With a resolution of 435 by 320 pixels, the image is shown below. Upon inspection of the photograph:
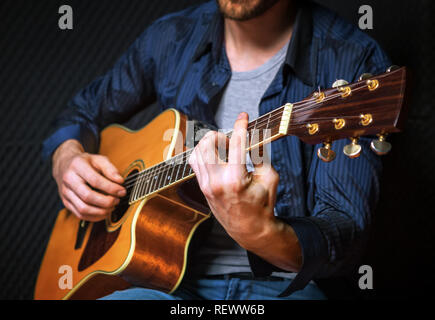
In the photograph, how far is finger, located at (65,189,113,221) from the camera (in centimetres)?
114

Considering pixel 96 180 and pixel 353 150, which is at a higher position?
pixel 353 150

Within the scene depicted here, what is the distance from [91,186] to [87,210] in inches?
3.8

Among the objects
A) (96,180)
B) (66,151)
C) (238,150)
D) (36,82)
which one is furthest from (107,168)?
(36,82)

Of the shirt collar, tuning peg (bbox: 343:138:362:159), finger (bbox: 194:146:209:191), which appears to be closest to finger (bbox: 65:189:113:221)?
finger (bbox: 194:146:209:191)

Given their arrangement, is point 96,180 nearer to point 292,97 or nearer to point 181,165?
point 181,165

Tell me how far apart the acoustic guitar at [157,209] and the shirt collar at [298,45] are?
0.24 metres

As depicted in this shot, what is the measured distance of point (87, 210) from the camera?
3.78ft

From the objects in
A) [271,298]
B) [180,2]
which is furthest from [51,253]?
[180,2]

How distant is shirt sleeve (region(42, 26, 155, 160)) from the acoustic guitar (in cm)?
24

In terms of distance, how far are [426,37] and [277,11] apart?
47cm

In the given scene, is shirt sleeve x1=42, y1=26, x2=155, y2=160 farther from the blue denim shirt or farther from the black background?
the black background

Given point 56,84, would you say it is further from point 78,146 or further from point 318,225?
point 318,225

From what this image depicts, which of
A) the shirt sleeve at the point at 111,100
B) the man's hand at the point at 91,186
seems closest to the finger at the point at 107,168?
the man's hand at the point at 91,186

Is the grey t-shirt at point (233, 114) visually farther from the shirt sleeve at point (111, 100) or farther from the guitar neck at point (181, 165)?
the shirt sleeve at point (111, 100)
